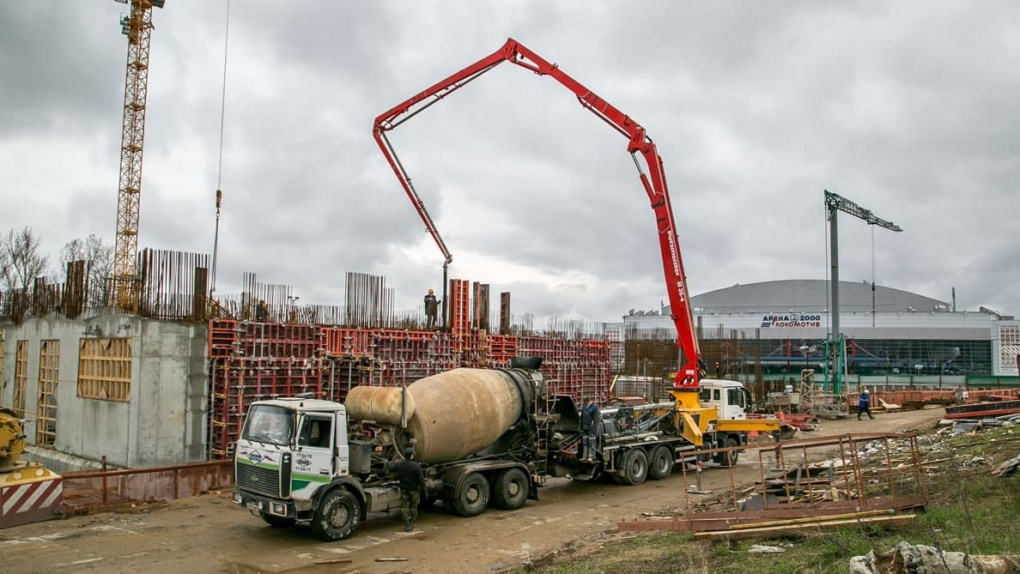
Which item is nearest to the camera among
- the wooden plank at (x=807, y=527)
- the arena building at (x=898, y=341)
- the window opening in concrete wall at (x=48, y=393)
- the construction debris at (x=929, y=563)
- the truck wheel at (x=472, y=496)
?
the construction debris at (x=929, y=563)

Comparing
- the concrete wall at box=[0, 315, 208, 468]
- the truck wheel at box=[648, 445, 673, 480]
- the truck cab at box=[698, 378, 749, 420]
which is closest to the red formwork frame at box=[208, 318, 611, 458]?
the concrete wall at box=[0, 315, 208, 468]

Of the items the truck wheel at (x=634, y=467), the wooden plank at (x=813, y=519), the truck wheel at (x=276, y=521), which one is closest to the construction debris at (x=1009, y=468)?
the wooden plank at (x=813, y=519)

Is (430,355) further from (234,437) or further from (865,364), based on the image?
(865,364)

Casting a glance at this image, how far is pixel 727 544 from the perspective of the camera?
9.43m

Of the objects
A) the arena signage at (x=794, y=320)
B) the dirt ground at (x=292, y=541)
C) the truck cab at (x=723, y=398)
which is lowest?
the dirt ground at (x=292, y=541)

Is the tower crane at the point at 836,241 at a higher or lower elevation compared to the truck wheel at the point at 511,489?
higher

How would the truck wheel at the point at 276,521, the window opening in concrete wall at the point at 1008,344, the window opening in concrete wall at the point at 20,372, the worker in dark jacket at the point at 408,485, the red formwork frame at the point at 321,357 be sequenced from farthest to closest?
1. the window opening in concrete wall at the point at 1008,344
2. the window opening in concrete wall at the point at 20,372
3. the red formwork frame at the point at 321,357
4. the worker in dark jacket at the point at 408,485
5. the truck wheel at the point at 276,521

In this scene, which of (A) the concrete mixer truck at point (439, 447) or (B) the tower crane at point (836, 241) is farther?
(B) the tower crane at point (836, 241)

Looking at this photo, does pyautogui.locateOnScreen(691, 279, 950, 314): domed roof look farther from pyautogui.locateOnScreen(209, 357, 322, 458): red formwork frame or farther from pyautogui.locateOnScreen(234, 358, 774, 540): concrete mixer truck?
pyautogui.locateOnScreen(209, 357, 322, 458): red formwork frame

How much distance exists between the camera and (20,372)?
24.3 m

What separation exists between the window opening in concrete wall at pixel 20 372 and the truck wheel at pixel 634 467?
20116mm

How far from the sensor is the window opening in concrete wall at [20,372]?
78.6ft

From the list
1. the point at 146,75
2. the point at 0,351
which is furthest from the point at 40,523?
the point at 146,75

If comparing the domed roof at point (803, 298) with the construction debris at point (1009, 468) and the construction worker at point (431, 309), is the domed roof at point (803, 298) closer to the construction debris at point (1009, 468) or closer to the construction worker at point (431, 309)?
the construction worker at point (431, 309)
